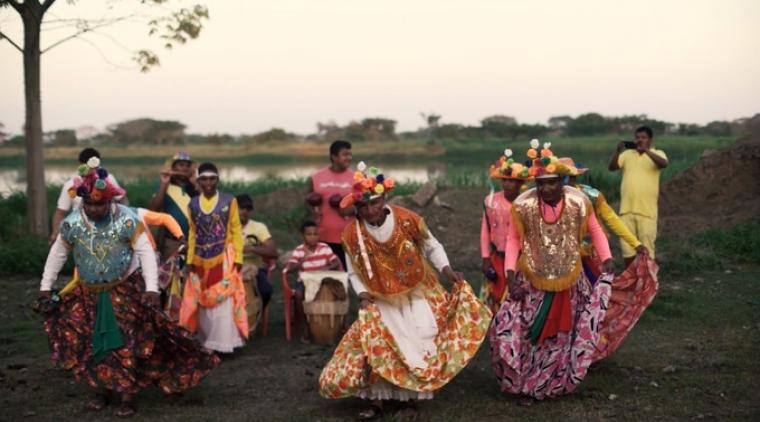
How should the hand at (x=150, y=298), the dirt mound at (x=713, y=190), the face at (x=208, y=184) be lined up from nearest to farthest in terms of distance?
the hand at (x=150, y=298) < the face at (x=208, y=184) < the dirt mound at (x=713, y=190)

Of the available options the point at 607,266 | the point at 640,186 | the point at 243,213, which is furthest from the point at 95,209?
the point at 640,186

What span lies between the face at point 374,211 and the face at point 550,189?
45.0 inches

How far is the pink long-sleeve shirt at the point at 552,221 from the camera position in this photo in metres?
6.27

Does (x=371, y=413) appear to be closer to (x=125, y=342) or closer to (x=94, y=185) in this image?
(x=125, y=342)

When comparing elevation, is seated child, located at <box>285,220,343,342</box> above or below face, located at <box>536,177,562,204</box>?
below

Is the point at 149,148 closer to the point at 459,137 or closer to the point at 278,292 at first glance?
the point at 459,137

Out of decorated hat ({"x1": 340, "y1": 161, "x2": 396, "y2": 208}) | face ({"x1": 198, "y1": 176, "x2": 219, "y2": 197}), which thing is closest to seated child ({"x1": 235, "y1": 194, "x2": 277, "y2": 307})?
face ({"x1": 198, "y1": 176, "x2": 219, "y2": 197})

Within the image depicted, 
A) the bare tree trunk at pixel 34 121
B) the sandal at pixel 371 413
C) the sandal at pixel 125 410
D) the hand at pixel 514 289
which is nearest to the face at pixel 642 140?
the hand at pixel 514 289

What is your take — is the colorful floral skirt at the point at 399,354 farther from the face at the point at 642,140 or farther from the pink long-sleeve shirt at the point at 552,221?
the face at the point at 642,140

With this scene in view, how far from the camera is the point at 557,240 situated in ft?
20.6

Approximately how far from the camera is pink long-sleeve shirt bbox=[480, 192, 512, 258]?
7484 millimetres

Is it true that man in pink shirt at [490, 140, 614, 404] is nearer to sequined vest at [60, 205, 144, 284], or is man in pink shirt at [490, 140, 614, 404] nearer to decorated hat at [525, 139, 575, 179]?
decorated hat at [525, 139, 575, 179]

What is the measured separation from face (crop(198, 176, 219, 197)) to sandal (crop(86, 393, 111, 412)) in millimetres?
2148

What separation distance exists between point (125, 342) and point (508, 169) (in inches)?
129
